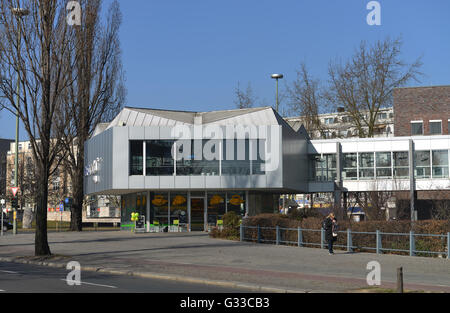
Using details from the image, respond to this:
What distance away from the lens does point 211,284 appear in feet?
51.5

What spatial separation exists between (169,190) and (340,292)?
87.6 ft

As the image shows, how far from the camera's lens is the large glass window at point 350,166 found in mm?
45969

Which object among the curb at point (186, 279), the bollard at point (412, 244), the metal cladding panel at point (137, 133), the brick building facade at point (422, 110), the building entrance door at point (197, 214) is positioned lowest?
the curb at point (186, 279)

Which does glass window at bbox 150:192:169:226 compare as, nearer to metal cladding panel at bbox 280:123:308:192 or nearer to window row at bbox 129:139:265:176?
window row at bbox 129:139:265:176

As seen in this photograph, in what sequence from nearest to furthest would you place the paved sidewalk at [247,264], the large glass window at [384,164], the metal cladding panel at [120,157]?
the paved sidewalk at [247,264], the metal cladding panel at [120,157], the large glass window at [384,164]

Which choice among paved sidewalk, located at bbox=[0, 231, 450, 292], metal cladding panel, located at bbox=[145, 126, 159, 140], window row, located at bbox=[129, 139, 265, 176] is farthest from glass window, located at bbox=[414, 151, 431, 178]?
paved sidewalk, located at bbox=[0, 231, 450, 292]

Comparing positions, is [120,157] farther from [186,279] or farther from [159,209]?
[186,279]

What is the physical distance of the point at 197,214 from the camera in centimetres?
3988

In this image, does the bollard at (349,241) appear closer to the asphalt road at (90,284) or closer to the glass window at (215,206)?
the asphalt road at (90,284)

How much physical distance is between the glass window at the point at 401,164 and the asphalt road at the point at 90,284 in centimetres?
3113

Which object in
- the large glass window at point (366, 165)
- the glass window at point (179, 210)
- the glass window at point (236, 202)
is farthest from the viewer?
the large glass window at point (366, 165)

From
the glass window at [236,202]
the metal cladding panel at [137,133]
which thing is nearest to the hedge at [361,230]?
the glass window at [236,202]

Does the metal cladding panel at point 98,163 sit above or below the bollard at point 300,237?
above
